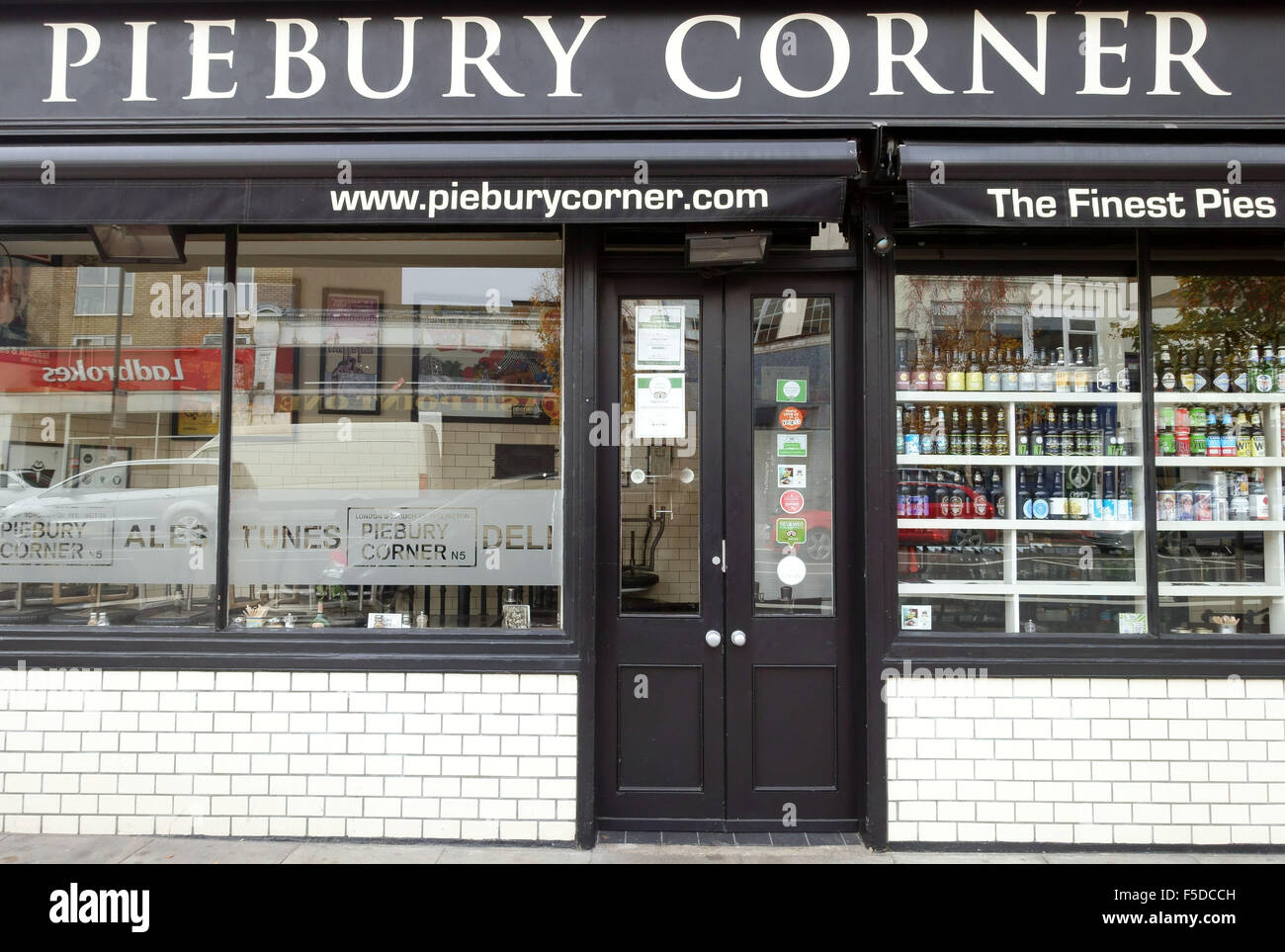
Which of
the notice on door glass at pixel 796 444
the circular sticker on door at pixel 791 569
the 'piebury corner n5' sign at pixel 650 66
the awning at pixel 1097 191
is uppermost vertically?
the 'piebury corner n5' sign at pixel 650 66

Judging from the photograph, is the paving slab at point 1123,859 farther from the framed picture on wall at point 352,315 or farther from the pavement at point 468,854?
the framed picture on wall at point 352,315

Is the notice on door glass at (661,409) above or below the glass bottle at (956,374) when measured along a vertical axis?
below

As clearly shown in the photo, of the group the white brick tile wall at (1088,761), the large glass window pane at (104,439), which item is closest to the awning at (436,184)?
the large glass window pane at (104,439)

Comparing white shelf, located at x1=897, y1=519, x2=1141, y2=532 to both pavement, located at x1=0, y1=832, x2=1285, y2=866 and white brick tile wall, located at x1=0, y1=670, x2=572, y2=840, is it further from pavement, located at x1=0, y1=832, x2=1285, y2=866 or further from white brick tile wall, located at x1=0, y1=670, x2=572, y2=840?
pavement, located at x1=0, y1=832, x2=1285, y2=866

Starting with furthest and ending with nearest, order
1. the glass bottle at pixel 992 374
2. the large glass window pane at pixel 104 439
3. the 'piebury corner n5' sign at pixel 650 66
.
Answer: the glass bottle at pixel 992 374 < the large glass window pane at pixel 104 439 < the 'piebury corner n5' sign at pixel 650 66

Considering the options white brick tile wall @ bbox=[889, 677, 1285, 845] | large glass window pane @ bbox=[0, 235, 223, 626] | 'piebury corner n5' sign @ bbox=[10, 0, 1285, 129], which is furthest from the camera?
large glass window pane @ bbox=[0, 235, 223, 626]

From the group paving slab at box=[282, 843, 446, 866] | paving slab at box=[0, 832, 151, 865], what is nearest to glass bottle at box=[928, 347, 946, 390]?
paving slab at box=[282, 843, 446, 866]

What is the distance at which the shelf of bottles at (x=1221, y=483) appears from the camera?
14.1 ft

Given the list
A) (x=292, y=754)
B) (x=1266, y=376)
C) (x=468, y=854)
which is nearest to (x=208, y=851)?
(x=292, y=754)

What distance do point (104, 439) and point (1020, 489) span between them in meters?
5.17

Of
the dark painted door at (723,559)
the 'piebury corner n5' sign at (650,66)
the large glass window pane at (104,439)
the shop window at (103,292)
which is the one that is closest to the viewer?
the 'piebury corner n5' sign at (650,66)

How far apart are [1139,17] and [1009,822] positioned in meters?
4.16

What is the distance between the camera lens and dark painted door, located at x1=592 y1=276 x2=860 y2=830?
421cm

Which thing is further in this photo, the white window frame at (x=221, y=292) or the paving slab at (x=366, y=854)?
the white window frame at (x=221, y=292)
